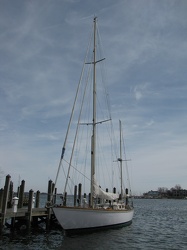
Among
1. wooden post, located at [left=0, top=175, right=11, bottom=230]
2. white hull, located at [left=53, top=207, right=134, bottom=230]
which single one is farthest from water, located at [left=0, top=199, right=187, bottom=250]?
wooden post, located at [left=0, top=175, right=11, bottom=230]

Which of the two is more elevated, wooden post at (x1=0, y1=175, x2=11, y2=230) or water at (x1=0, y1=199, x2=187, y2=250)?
wooden post at (x1=0, y1=175, x2=11, y2=230)

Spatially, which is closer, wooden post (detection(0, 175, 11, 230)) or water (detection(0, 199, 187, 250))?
water (detection(0, 199, 187, 250))

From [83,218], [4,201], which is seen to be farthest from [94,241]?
[4,201]

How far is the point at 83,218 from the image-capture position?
809 inches

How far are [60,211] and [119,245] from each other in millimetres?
4914

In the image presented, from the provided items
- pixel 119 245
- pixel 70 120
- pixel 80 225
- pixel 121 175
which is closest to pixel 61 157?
pixel 70 120

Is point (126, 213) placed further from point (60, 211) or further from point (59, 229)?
point (60, 211)

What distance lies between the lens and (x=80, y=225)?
20.6 m

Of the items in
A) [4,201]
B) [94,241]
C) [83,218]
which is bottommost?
[94,241]

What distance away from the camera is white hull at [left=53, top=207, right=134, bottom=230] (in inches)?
781

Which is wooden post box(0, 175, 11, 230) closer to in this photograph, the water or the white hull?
the water

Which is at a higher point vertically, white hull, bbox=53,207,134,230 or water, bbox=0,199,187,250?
white hull, bbox=53,207,134,230

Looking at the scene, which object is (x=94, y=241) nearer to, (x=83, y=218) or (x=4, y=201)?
(x=83, y=218)

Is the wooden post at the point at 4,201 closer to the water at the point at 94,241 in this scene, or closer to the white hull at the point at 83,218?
the water at the point at 94,241
